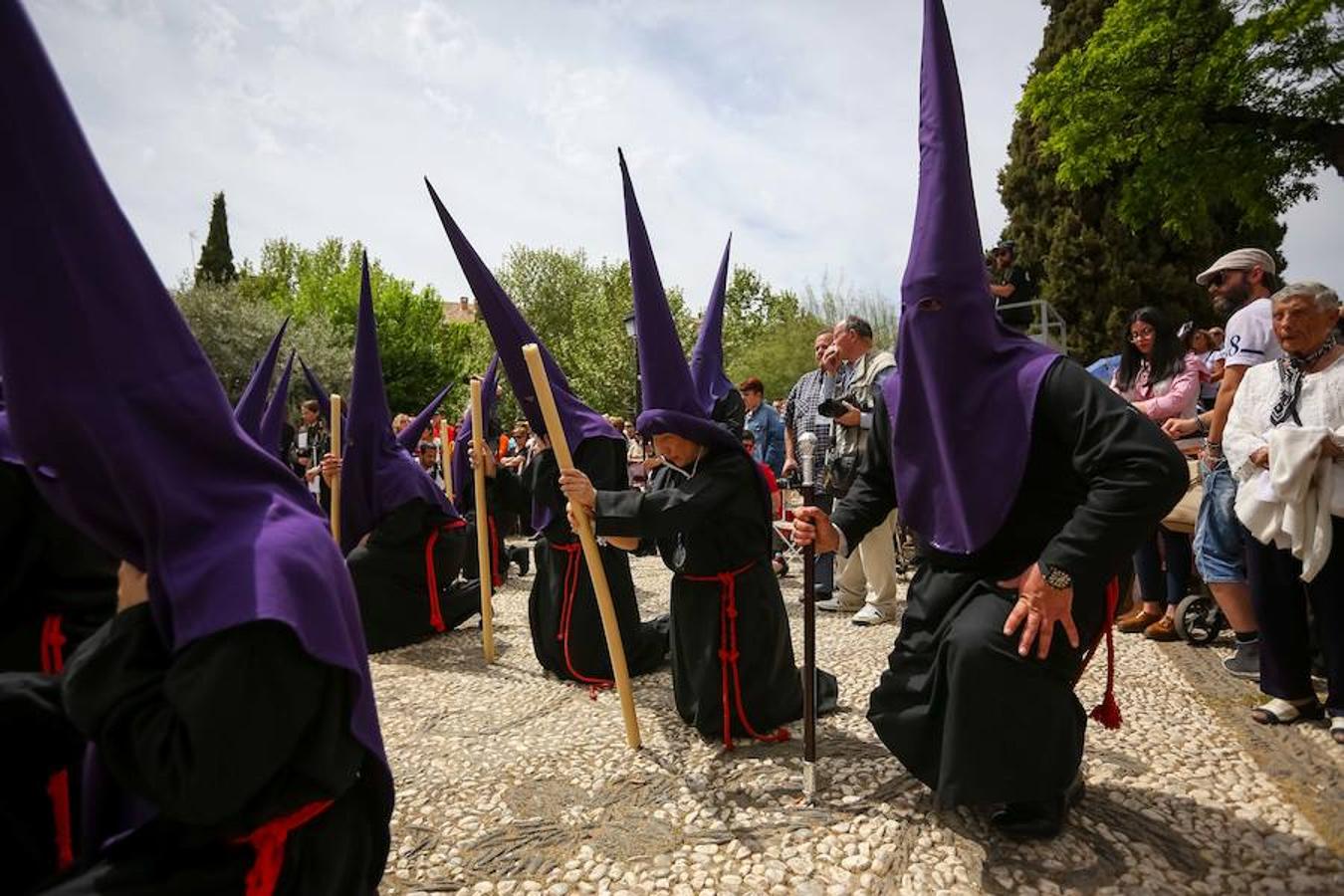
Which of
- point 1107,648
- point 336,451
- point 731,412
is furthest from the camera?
point 731,412

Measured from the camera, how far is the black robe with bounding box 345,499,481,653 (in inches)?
248

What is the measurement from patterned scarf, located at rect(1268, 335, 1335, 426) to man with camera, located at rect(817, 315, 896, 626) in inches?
99.5

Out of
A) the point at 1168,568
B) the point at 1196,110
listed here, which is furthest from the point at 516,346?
the point at 1196,110

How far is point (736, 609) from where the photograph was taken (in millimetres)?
4027

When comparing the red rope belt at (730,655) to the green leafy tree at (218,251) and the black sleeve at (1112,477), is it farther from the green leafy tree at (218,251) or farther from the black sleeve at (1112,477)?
the green leafy tree at (218,251)

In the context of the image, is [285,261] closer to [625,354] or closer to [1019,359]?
[625,354]

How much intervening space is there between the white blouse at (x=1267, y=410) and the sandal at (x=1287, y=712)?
993 millimetres

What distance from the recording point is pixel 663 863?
9.58 ft

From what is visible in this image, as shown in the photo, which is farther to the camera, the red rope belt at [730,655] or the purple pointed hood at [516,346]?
the purple pointed hood at [516,346]

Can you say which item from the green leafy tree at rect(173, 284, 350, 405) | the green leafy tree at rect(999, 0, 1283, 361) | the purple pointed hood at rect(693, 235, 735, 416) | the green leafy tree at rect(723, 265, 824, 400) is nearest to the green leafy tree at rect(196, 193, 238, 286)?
the green leafy tree at rect(173, 284, 350, 405)

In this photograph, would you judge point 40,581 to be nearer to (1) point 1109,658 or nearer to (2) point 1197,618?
(1) point 1109,658

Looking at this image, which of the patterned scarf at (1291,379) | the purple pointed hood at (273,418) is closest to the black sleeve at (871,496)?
the patterned scarf at (1291,379)

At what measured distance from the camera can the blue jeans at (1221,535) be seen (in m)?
4.54

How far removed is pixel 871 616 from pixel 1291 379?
3322mm
